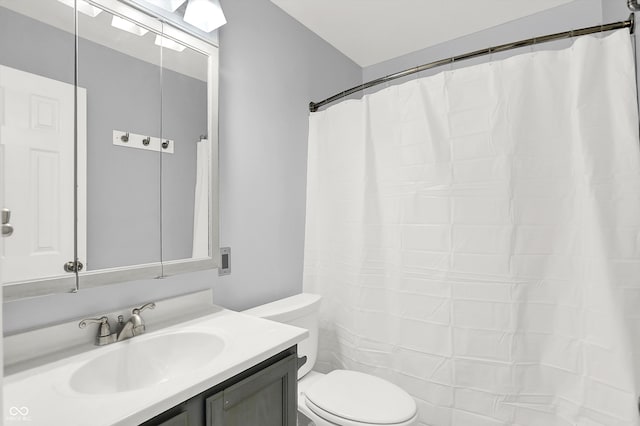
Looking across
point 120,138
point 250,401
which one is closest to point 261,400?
point 250,401

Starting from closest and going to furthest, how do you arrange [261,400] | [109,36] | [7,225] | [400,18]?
[7,225], [261,400], [109,36], [400,18]

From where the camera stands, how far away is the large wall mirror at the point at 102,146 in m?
1.05

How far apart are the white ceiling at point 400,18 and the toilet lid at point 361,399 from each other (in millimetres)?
2004

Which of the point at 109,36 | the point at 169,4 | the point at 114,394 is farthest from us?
the point at 169,4

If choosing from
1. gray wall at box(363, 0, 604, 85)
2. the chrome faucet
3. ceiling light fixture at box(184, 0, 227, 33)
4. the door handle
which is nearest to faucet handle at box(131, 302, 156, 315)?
the chrome faucet

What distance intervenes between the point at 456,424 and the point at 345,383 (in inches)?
21.5

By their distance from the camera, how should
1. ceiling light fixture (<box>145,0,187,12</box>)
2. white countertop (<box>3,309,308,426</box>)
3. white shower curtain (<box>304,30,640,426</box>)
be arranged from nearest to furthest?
white countertop (<box>3,309,308,426</box>) < white shower curtain (<box>304,30,640,426</box>) < ceiling light fixture (<box>145,0,187,12</box>)

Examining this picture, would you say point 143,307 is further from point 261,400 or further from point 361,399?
point 361,399

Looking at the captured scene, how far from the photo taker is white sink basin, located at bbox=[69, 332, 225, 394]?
1.08 metres

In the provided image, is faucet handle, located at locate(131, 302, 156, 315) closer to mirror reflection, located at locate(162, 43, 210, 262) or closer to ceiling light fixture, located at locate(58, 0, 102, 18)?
mirror reflection, located at locate(162, 43, 210, 262)

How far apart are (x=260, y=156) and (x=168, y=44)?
25.8 inches

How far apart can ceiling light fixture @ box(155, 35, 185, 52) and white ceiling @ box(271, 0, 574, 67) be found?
732mm

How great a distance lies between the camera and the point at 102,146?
4.03 ft

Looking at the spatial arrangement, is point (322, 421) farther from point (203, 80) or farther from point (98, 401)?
point (203, 80)
